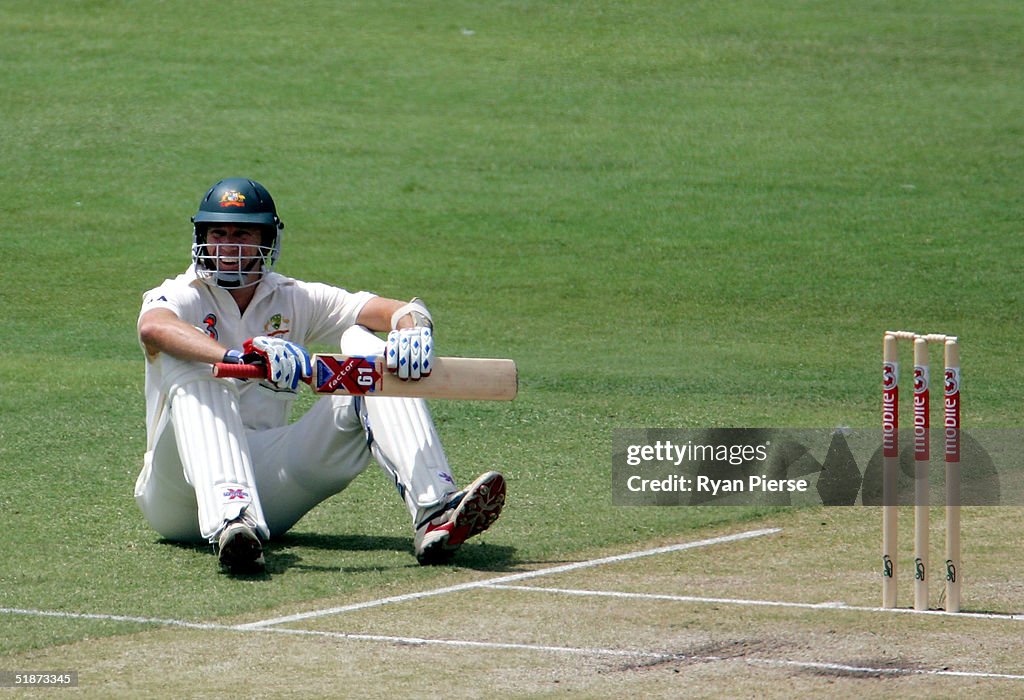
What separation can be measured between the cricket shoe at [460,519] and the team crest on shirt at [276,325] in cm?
107

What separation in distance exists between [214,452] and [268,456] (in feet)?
1.51

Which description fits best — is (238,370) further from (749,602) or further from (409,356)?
(749,602)

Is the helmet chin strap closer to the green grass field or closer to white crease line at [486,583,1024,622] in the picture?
the green grass field

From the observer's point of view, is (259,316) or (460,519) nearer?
(460,519)

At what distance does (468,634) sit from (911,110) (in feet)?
51.5

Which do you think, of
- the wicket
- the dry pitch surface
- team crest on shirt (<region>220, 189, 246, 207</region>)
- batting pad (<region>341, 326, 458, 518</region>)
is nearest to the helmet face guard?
team crest on shirt (<region>220, 189, 246, 207</region>)

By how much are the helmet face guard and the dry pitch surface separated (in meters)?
1.55

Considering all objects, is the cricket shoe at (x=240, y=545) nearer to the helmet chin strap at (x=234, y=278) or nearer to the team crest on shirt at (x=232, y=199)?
the helmet chin strap at (x=234, y=278)

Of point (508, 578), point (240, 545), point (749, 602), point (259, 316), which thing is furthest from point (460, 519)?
point (259, 316)

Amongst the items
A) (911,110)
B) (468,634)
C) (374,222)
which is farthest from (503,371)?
(911,110)

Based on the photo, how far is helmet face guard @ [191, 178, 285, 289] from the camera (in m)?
6.97

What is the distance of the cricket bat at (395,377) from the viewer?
6430 millimetres

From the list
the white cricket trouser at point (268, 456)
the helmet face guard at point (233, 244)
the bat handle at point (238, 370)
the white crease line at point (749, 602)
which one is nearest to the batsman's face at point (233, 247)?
the helmet face guard at point (233, 244)

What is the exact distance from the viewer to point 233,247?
6973 millimetres
